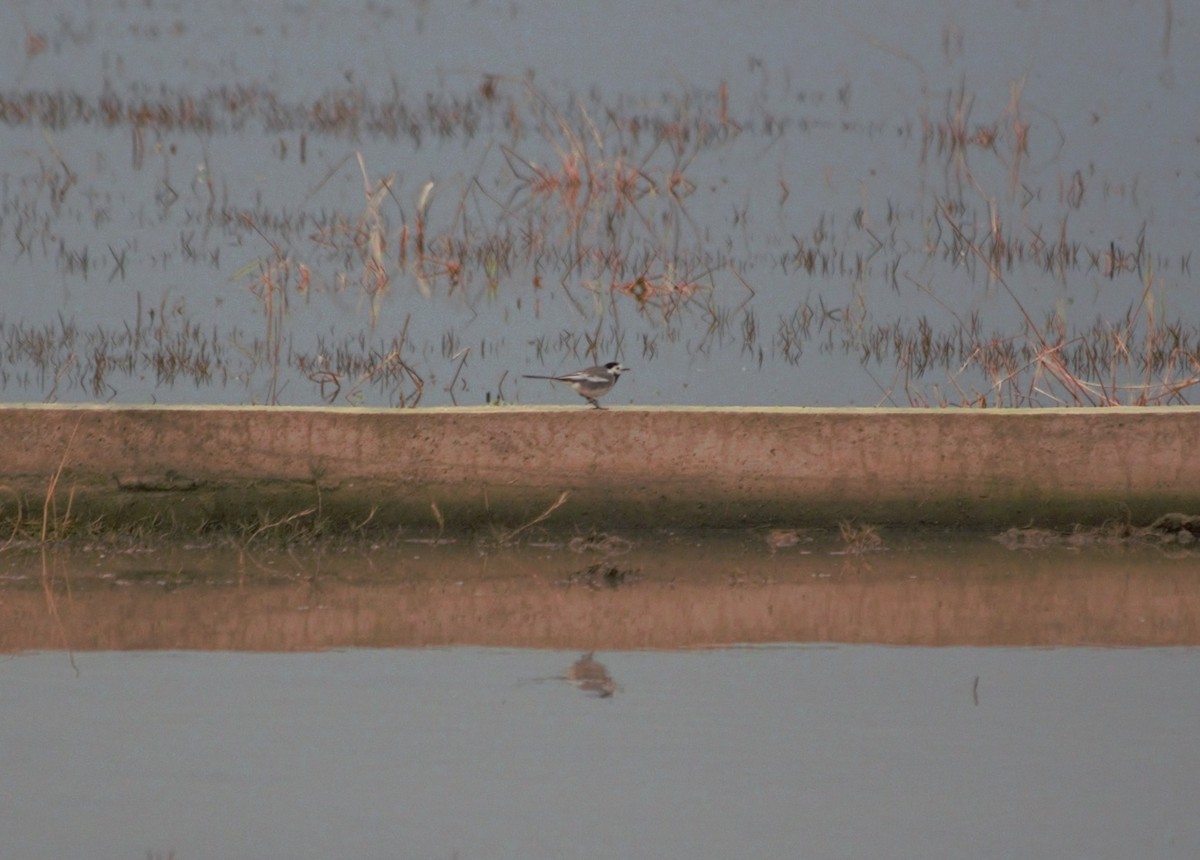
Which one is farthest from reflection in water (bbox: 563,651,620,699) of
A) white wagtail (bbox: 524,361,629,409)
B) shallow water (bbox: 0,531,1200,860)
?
white wagtail (bbox: 524,361,629,409)

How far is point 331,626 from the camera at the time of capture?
303 inches

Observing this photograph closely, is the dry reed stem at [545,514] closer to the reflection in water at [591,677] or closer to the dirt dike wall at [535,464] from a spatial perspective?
the dirt dike wall at [535,464]

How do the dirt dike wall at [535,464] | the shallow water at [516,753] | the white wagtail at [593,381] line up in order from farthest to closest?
the white wagtail at [593,381] → the dirt dike wall at [535,464] → the shallow water at [516,753]

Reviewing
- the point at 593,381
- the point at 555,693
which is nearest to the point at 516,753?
the point at 555,693

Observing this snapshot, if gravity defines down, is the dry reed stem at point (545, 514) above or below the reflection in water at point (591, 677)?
below

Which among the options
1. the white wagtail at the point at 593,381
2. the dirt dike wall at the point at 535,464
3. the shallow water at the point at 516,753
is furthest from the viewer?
the white wagtail at the point at 593,381

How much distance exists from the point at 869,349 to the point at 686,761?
6847 millimetres

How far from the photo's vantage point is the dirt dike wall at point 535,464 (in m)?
9.39

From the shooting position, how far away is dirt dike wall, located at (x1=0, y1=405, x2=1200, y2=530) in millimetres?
9391

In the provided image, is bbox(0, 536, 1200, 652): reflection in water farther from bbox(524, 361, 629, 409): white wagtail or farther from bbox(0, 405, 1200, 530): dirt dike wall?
bbox(524, 361, 629, 409): white wagtail

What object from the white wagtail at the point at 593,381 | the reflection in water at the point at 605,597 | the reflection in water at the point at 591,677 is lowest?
the reflection in water at the point at 605,597

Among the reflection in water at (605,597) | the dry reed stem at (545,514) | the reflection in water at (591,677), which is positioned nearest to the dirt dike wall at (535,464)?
the dry reed stem at (545,514)

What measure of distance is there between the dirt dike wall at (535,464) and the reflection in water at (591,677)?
7.63 feet

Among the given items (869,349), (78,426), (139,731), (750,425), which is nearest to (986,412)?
(750,425)
